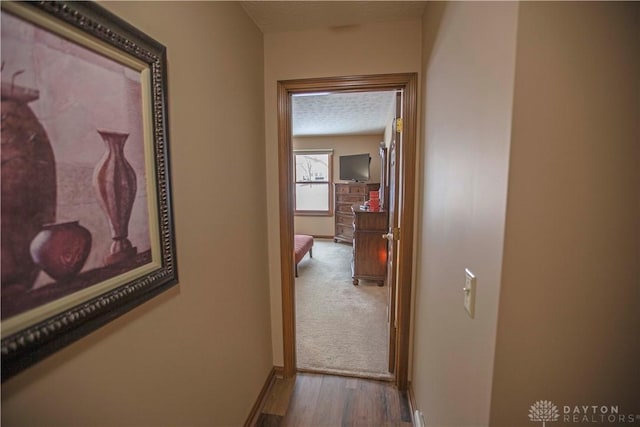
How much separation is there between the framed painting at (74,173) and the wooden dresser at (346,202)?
5.19m

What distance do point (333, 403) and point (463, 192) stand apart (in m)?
1.67

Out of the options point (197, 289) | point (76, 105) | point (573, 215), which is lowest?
point (197, 289)

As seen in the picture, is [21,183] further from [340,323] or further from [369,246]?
[369,246]

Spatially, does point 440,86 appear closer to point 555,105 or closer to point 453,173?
Answer: point 453,173

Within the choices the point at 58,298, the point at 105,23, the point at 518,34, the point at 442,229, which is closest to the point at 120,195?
the point at 58,298

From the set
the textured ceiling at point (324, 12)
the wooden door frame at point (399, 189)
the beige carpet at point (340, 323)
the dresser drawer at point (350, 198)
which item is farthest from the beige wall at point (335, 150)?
the textured ceiling at point (324, 12)

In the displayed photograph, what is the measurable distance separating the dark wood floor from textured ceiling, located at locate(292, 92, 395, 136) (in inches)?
98.4

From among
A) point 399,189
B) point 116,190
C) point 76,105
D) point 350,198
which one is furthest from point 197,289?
point 350,198

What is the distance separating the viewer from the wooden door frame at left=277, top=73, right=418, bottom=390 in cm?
177

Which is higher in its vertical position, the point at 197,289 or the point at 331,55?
the point at 331,55

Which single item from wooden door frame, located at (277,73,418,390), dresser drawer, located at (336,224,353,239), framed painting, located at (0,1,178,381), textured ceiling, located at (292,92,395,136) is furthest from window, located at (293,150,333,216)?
framed painting, located at (0,1,178,381)

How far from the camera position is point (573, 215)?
0.65 metres

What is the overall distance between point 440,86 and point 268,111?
108cm

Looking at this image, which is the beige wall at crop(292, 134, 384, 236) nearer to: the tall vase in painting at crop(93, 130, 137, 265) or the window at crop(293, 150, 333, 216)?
the window at crop(293, 150, 333, 216)
